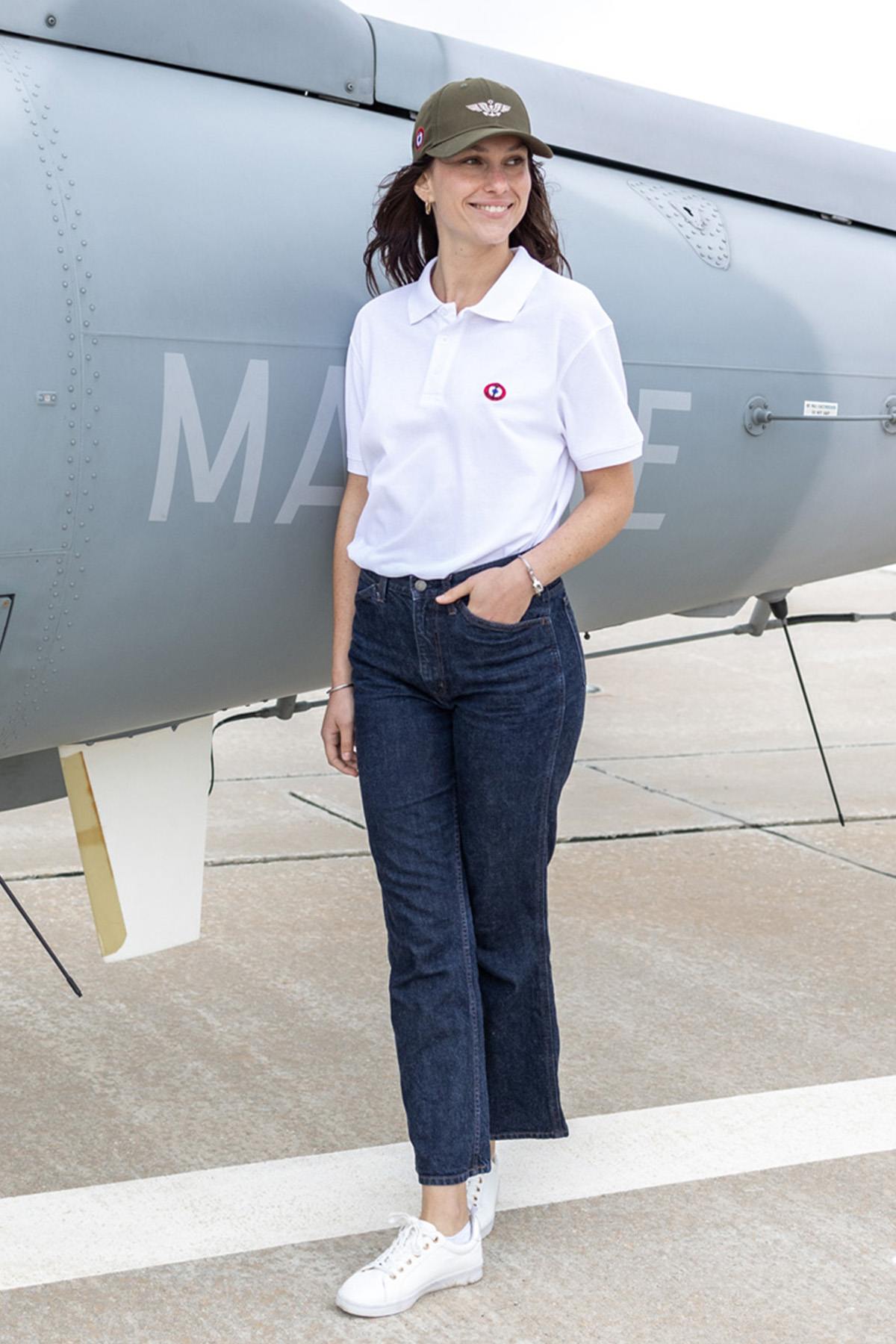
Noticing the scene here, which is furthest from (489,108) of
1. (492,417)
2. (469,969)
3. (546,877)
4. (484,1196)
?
(484,1196)

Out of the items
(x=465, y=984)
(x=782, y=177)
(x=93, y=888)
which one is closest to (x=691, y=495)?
(x=782, y=177)

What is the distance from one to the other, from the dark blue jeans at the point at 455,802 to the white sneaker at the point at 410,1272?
10 cm

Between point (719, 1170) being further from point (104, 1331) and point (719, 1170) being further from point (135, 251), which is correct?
point (135, 251)

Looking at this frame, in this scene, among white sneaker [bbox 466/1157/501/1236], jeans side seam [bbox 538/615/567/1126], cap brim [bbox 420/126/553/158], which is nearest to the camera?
cap brim [bbox 420/126/553/158]

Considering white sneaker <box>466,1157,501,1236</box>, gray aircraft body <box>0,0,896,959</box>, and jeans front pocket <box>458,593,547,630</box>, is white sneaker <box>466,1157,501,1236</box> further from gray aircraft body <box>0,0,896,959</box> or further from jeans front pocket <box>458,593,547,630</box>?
jeans front pocket <box>458,593,547,630</box>

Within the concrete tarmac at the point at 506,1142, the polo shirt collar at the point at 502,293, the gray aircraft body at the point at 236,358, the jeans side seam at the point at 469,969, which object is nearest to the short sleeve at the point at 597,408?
the polo shirt collar at the point at 502,293

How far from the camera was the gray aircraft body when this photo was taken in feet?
7.68

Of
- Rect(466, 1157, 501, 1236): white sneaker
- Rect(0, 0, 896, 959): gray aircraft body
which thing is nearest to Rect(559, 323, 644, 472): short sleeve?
Rect(0, 0, 896, 959): gray aircraft body

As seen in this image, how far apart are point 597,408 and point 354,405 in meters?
0.40

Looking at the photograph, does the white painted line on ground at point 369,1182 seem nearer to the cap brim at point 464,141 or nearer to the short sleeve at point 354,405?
the short sleeve at point 354,405

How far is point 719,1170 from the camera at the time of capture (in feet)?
9.70

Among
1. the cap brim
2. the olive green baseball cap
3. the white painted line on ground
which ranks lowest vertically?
the white painted line on ground

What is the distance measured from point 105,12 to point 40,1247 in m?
2.01

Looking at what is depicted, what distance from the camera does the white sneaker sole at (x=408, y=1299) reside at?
96.3 inches
